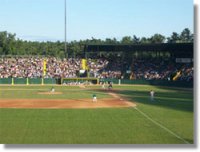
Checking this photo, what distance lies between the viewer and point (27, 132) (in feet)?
70.5

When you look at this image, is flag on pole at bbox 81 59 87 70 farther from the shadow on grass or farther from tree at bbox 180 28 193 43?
tree at bbox 180 28 193 43

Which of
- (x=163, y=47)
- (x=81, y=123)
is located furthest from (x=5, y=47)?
(x=81, y=123)

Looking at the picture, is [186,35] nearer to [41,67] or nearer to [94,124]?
[41,67]

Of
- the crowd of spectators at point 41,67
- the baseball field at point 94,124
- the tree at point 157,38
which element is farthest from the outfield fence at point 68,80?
the tree at point 157,38

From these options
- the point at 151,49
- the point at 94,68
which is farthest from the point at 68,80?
the point at 151,49

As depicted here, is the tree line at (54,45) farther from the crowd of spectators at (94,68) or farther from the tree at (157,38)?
the crowd of spectators at (94,68)

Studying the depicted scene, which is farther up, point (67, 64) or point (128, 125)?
point (67, 64)

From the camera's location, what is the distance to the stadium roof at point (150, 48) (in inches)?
2865

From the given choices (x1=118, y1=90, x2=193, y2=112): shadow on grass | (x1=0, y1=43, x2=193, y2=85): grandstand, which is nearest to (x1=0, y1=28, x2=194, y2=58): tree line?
(x1=0, y1=43, x2=193, y2=85): grandstand

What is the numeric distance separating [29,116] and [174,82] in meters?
43.4

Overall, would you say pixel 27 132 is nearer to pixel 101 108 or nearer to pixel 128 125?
pixel 128 125

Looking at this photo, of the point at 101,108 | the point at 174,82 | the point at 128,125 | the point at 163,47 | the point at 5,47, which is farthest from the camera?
the point at 5,47

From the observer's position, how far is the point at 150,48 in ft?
249

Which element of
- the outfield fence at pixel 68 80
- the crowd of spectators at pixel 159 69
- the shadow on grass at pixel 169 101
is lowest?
the shadow on grass at pixel 169 101
